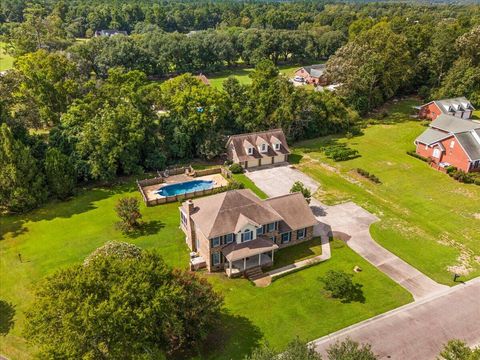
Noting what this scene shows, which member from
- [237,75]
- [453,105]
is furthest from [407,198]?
[237,75]

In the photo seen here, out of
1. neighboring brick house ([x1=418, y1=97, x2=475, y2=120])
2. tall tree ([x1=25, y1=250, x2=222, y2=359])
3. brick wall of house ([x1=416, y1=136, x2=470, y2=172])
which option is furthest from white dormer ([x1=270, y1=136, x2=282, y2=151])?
neighboring brick house ([x1=418, y1=97, x2=475, y2=120])

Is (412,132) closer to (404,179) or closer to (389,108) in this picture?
(389,108)

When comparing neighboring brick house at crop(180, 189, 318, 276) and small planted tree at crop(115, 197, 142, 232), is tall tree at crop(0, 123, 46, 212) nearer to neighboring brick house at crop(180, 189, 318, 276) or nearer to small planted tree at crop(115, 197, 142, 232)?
small planted tree at crop(115, 197, 142, 232)

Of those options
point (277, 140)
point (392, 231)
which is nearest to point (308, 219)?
point (392, 231)

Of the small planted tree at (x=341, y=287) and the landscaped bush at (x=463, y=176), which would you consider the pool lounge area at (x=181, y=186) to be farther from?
the landscaped bush at (x=463, y=176)

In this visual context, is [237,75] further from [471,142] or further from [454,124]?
[471,142]

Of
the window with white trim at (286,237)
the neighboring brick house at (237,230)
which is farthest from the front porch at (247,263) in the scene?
the window with white trim at (286,237)
